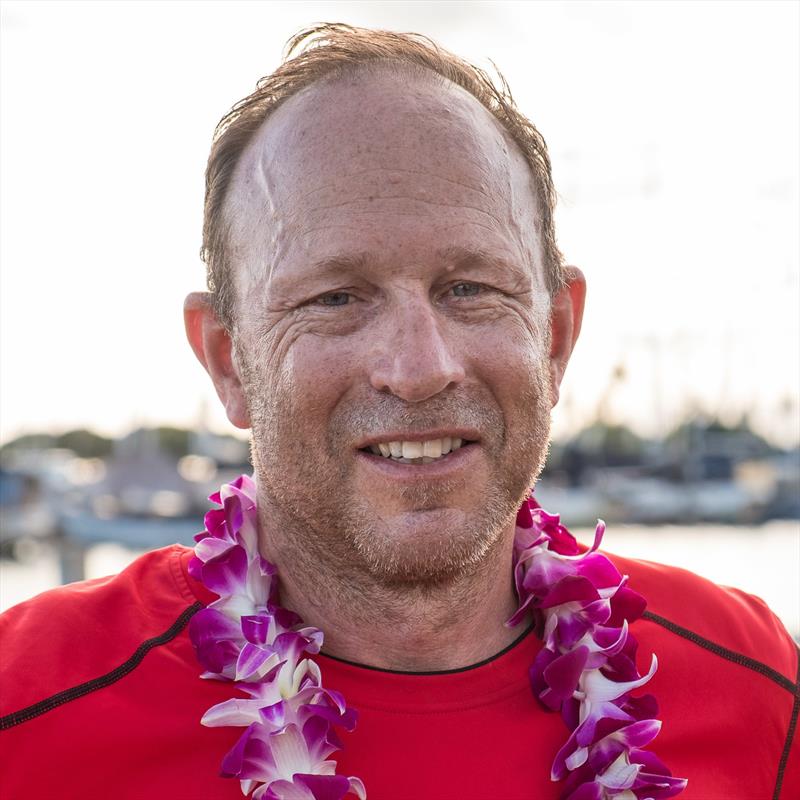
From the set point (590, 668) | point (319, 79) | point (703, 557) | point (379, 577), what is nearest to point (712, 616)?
point (590, 668)

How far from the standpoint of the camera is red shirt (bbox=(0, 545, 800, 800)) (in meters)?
2.24

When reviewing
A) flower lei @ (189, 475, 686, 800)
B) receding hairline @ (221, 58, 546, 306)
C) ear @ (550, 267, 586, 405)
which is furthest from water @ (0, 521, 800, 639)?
receding hairline @ (221, 58, 546, 306)

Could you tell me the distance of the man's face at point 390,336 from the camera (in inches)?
92.9

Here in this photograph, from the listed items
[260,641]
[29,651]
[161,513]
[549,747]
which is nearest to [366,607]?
[260,641]

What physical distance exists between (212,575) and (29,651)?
0.43m

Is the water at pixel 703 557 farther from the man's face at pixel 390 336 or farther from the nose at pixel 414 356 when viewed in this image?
the nose at pixel 414 356

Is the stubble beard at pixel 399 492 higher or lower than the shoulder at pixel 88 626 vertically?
higher

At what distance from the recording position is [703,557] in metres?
22.2

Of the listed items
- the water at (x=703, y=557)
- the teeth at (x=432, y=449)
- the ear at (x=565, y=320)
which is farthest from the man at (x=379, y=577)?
the water at (x=703, y=557)

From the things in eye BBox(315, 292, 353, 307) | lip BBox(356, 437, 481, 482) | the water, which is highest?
eye BBox(315, 292, 353, 307)

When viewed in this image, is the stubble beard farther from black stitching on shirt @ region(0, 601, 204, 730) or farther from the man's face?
black stitching on shirt @ region(0, 601, 204, 730)

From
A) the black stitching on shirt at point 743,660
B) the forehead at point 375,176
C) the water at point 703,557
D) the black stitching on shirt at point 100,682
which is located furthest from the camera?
the water at point 703,557

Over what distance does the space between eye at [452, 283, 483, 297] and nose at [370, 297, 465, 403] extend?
97mm

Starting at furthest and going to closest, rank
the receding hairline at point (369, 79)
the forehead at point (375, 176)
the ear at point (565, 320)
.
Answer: the ear at point (565, 320) < the receding hairline at point (369, 79) < the forehead at point (375, 176)
